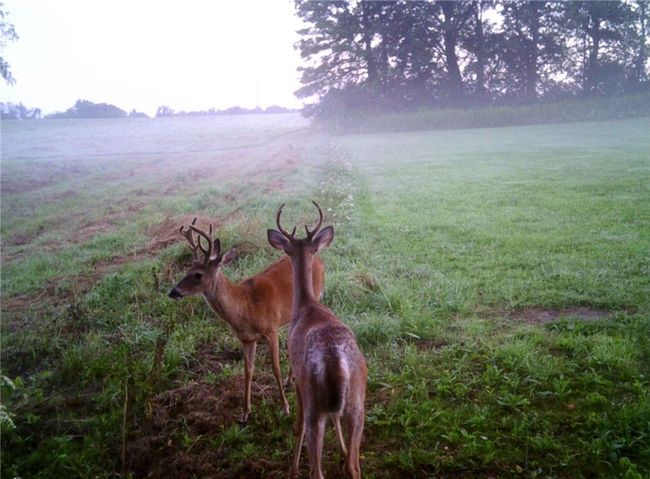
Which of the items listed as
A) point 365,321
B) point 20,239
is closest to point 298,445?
point 365,321

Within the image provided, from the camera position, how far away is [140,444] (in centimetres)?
300

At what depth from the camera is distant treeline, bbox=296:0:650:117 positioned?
42.7 feet

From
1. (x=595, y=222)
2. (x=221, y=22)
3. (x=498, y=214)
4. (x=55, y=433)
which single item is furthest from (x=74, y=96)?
(x=595, y=222)

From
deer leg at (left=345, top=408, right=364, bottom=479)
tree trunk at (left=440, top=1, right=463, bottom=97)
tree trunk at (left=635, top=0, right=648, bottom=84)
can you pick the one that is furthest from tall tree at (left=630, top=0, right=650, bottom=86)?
tree trunk at (left=440, top=1, right=463, bottom=97)

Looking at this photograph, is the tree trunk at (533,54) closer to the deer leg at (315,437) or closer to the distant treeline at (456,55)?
the distant treeline at (456,55)

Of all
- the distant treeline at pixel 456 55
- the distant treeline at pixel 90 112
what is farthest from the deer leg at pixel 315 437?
the distant treeline at pixel 456 55

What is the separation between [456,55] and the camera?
22391 mm

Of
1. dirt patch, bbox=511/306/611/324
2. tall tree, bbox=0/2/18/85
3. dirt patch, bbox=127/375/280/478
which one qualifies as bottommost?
dirt patch, bbox=127/375/280/478

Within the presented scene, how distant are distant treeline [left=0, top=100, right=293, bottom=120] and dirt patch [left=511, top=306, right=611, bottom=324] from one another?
20.5ft

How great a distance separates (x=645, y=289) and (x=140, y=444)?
4.05m

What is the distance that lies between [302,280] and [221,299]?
687 millimetres

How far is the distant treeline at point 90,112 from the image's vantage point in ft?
22.1

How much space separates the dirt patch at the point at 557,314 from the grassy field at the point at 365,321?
2 cm

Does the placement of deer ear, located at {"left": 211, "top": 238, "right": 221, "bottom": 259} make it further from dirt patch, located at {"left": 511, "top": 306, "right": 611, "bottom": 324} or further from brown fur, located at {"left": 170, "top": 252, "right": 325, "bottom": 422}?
dirt patch, located at {"left": 511, "top": 306, "right": 611, "bottom": 324}
